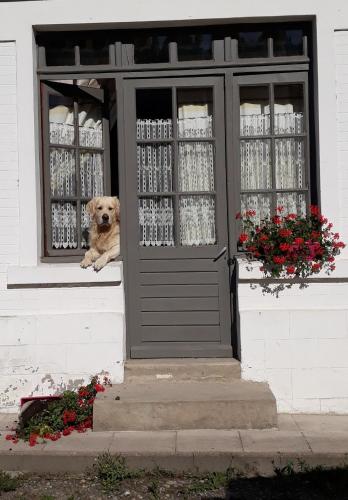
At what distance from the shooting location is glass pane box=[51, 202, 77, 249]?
623 cm

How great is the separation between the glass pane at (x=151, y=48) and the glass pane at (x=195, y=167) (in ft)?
2.93

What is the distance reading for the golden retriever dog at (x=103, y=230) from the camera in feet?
19.7

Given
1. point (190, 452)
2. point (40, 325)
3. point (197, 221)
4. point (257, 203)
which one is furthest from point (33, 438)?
point (257, 203)

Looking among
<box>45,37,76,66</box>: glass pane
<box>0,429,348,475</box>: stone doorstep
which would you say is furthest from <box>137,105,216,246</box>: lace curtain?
<box>0,429,348,475</box>: stone doorstep

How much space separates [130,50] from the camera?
20.1ft

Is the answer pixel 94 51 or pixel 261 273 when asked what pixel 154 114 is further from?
pixel 261 273

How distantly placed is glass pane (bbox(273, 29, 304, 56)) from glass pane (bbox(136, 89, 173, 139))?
1161mm

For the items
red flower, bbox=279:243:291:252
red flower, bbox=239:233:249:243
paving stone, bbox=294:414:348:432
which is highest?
red flower, bbox=239:233:249:243

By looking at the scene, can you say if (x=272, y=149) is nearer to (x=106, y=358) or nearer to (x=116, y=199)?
(x=116, y=199)

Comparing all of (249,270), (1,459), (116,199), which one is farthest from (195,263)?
(1,459)

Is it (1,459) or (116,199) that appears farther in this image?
(116,199)

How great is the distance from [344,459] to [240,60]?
3.79 metres

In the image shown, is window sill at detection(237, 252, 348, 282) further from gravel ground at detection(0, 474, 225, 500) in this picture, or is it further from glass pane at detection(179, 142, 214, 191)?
gravel ground at detection(0, 474, 225, 500)

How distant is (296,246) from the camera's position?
5.68m
